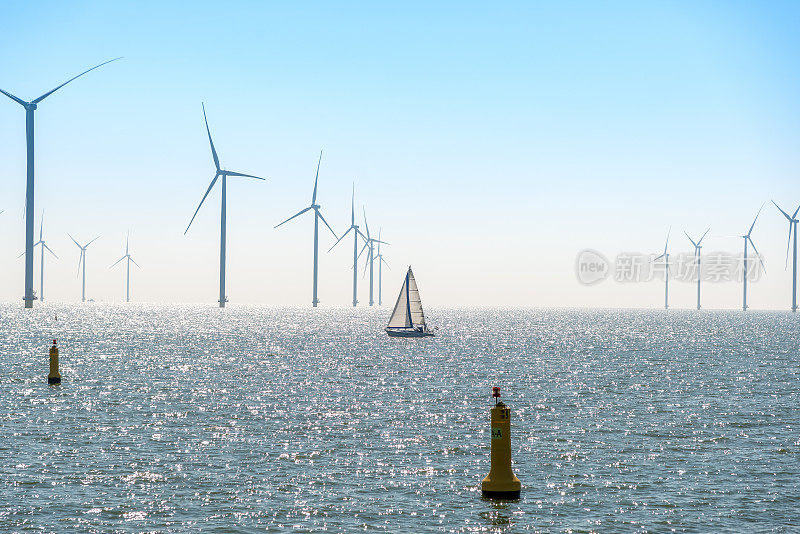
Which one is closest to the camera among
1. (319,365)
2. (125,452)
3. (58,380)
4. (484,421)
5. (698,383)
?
(125,452)

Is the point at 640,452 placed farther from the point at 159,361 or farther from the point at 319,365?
the point at 159,361

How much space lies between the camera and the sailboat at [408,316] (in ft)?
425

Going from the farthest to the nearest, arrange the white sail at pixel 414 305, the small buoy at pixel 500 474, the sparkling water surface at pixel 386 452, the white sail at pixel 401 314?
the white sail at pixel 401 314 → the white sail at pixel 414 305 → the small buoy at pixel 500 474 → the sparkling water surface at pixel 386 452

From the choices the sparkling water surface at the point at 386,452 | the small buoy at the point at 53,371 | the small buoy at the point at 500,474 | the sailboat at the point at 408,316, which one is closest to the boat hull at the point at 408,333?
the sailboat at the point at 408,316

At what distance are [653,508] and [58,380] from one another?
48.5 metres

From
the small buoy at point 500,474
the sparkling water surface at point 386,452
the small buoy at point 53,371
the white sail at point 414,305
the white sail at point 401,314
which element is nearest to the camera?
the sparkling water surface at point 386,452

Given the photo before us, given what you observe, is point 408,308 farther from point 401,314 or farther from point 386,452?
point 386,452

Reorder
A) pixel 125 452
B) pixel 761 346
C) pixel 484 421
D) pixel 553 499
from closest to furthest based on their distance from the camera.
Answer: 1. pixel 553 499
2. pixel 125 452
3. pixel 484 421
4. pixel 761 346

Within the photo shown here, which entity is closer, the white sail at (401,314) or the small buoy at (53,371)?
the small buoy at (53,371)

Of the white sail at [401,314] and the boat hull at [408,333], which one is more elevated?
the white sail at [401,314]

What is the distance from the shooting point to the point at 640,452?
3581 centimetres

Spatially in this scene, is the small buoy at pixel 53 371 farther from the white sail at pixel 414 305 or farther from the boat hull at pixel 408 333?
the boat hull at pixel 408 333

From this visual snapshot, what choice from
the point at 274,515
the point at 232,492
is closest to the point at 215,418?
the point at 232,492

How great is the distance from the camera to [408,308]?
130000 mm
